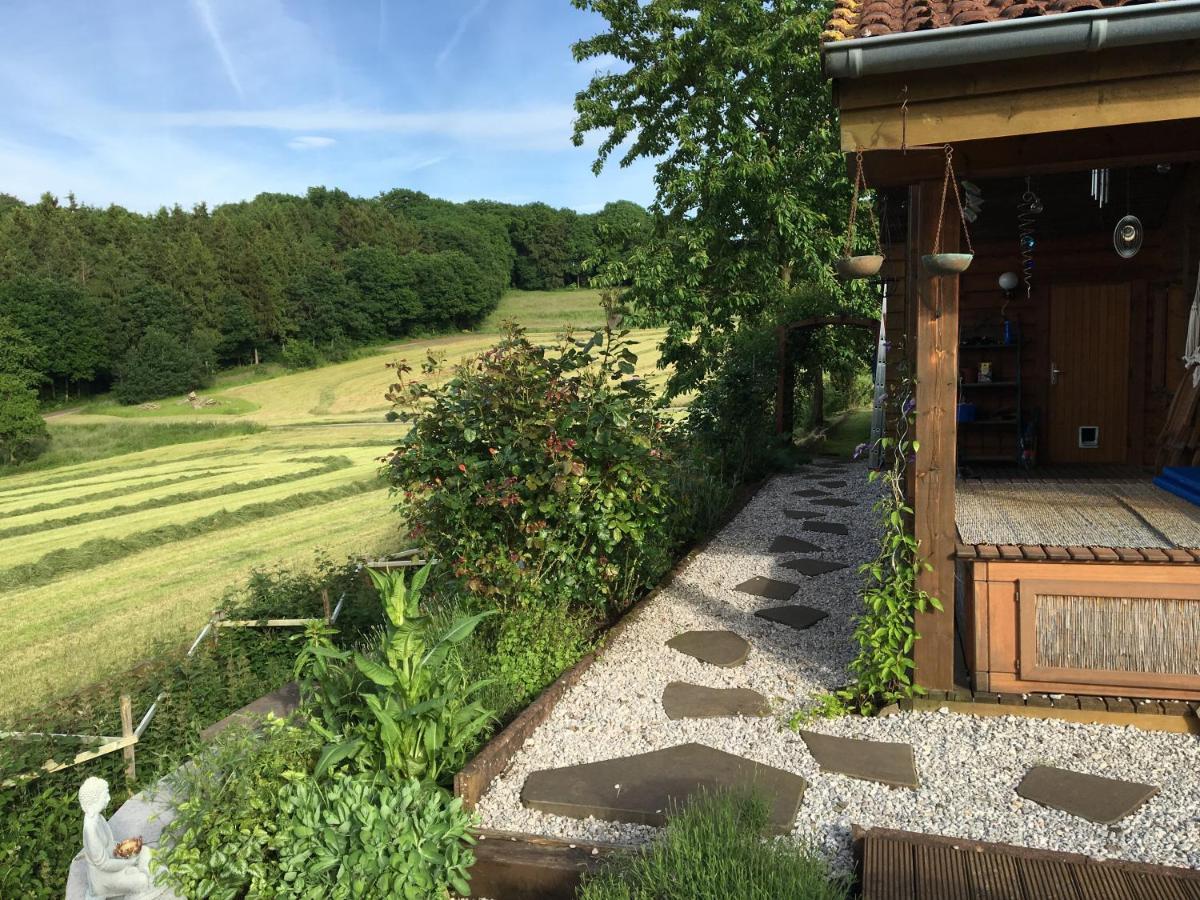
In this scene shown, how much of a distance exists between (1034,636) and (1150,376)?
534 cm

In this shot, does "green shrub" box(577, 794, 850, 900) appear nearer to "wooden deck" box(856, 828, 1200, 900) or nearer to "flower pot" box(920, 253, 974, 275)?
"wooden deck" box(856, 828, 1200, 900)

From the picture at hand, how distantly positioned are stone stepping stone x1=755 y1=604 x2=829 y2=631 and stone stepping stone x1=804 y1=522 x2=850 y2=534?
2.24 metres

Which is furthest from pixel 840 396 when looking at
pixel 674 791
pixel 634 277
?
pixel 674 791

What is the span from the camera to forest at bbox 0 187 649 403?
161 ft

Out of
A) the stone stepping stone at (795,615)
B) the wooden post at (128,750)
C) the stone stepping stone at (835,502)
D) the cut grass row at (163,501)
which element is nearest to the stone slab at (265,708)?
the wooden post at (128,750)

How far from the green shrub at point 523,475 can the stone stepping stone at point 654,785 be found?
59.3 inches

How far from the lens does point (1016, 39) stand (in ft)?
10.7

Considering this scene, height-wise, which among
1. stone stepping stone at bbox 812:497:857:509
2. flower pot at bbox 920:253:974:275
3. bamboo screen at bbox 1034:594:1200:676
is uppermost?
flower pot at bbox 920:253:974:275

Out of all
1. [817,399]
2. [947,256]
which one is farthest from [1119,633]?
[817,399]

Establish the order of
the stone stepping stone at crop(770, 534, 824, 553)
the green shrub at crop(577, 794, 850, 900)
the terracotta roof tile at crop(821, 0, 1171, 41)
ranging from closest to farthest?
the green shrub at crop(577, 794, 850, 900), the terracotta roof tile at crop(821, 0, 1171, 41), the stone stepping stone at crop(770, 534, 824, 553)

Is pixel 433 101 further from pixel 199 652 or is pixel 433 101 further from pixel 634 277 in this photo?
pixel 199 652

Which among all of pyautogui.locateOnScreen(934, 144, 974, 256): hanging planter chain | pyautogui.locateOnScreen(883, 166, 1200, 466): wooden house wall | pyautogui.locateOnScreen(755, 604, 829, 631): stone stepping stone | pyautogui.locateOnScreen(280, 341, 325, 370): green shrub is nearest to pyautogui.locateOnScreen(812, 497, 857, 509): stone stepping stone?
pyautogui.locateOnScreen(883, 166, 1200, 466): wooden house wall

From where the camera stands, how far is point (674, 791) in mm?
3322

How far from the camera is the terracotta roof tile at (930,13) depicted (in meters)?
3.26
